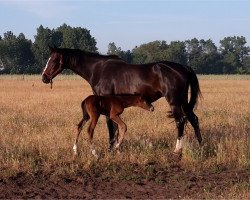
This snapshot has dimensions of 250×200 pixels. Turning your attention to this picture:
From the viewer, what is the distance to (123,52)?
119 m

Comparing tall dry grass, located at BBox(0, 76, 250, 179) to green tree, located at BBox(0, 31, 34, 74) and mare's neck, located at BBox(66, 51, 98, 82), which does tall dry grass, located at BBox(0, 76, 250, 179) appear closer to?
mare's neck, located at BBox(66, 51, 98, 82)

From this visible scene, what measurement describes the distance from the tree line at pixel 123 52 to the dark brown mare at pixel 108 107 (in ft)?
293

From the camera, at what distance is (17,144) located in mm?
10055

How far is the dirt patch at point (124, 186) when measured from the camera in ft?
22.6

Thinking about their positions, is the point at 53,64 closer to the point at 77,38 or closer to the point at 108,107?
the point at 108,107

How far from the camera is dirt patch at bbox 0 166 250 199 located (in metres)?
6.89

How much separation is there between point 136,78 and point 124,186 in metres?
3.36

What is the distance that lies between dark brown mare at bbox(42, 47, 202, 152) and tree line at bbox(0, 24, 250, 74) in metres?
87.8

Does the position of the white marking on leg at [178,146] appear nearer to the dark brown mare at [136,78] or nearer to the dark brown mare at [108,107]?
the dark brown mare at [136,78]

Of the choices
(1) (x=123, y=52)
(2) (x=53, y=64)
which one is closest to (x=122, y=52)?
(1) (x=123, y=52)

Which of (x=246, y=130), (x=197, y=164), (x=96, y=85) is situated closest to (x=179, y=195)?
(x=197, y=164)

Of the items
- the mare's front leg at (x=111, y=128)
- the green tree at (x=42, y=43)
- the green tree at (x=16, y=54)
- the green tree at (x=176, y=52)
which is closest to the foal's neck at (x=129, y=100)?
the mare's front leg at (x=111, y=128)

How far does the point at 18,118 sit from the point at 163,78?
22.7 feet

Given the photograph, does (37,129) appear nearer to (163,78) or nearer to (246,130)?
(163,78)
